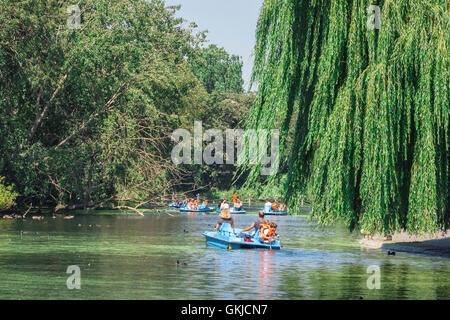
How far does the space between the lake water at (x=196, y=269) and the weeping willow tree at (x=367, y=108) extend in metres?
1.67

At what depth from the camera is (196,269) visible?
2206 cm

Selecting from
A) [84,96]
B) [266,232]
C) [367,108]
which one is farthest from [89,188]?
[367,108]

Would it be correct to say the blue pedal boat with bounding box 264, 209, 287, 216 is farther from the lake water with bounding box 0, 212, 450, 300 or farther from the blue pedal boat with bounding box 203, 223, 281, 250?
the blue pedal boat with bounding box 203, 223, 281, 250

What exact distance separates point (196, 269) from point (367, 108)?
834 cm

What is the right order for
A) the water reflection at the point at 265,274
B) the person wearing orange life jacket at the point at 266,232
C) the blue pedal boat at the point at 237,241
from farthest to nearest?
1. the person wearing orange life jacket at the point at 266,232
2. the blue pedal boat at the point at 237,241
3. the water reflection at the point at 265,274

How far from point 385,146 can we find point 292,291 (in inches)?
167

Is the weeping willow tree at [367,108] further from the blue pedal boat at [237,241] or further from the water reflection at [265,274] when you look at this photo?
the blue pedal boat at [237,241]

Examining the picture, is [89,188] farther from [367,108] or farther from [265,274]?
[367,108]

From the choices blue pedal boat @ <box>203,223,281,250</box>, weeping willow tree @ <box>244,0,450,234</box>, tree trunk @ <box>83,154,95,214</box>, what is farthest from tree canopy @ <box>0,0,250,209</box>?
weeping willow tree @ <box>244,0,450,234</box>

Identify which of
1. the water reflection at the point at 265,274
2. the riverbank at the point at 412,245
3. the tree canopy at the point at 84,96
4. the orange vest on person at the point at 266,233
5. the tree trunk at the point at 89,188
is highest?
the tree canopy at the point at 84,96

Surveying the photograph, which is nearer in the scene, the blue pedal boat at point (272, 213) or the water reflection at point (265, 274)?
the water reflection at point (265, 274)

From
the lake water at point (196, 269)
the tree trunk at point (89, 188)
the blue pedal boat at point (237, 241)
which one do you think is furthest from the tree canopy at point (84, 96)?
the blue pedal boat at point (237, 241)

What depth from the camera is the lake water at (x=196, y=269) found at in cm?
1708
